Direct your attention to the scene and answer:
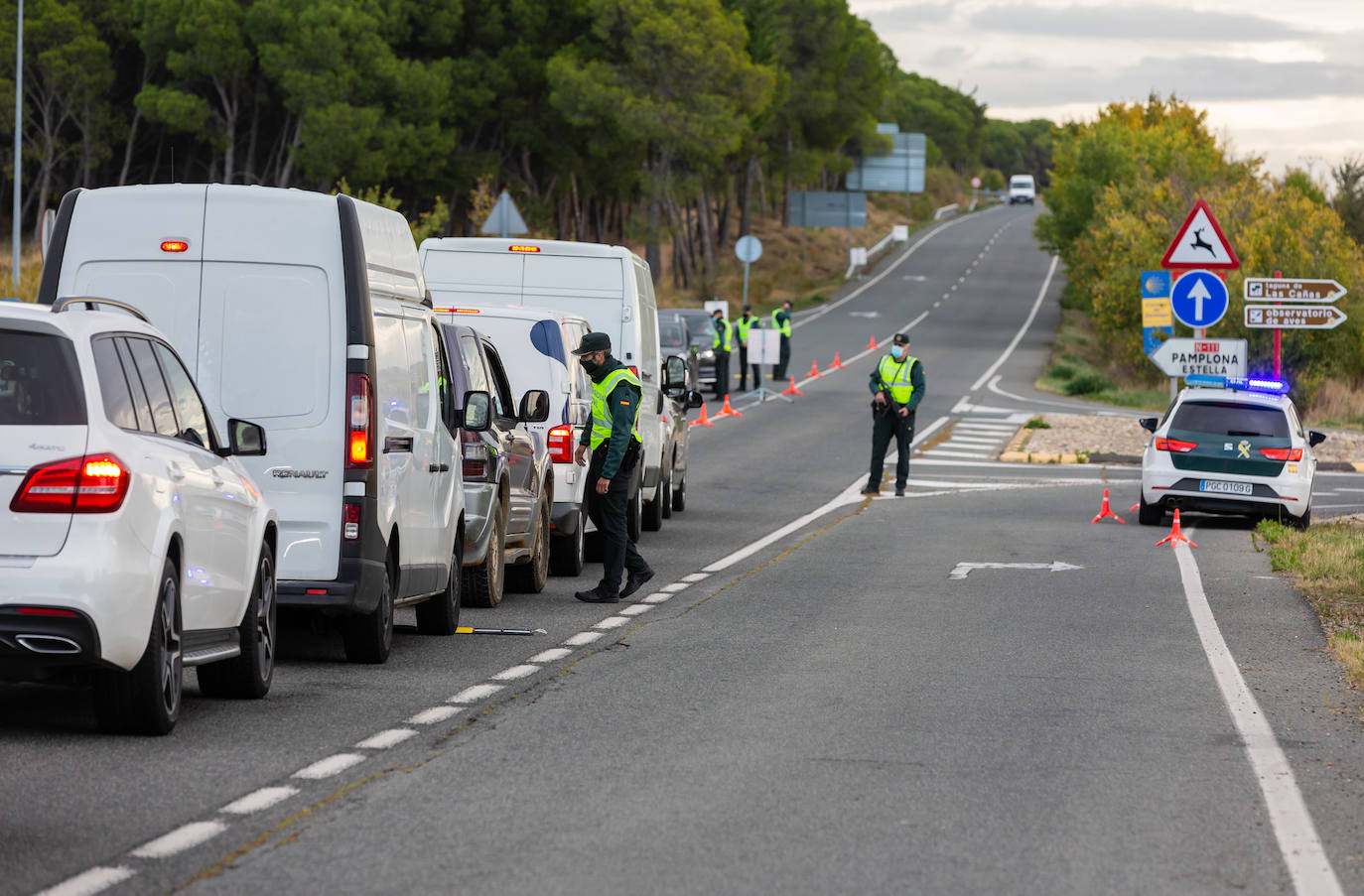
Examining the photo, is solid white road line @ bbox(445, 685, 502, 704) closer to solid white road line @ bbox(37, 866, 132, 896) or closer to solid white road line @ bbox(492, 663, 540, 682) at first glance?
solid white road line @ bbox(492, 663, 540, 682)

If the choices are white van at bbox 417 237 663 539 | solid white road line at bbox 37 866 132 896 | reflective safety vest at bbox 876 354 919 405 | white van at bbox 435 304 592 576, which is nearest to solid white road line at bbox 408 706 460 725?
solid white road line at bbox 37 866 132 896

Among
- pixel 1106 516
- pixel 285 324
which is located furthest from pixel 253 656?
pixel 1106 516

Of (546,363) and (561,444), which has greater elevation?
(546,363)

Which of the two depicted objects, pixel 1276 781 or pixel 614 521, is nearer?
pixel 1276 781

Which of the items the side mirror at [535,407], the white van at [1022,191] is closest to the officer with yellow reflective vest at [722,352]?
the side mirror at [535,407]

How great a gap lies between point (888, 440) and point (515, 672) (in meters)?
14.9

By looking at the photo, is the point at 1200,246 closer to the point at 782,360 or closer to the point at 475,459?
the point at 475,459

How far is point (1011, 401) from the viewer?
Answer: 44.9 m

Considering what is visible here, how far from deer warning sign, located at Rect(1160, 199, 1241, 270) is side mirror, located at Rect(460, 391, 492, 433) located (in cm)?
1391

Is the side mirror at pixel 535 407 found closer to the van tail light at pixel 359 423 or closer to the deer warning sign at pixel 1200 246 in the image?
the van tail light at pixel 359 423

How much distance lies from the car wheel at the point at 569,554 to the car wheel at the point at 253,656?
672 centimetres

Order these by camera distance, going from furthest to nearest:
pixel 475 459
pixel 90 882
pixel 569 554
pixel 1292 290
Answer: pixel 1292 290 < pixel 569 554 < pixel 475 459 < pixel 90 882

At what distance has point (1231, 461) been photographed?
22641 millimetres

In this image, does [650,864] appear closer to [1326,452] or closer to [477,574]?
[477,574]
